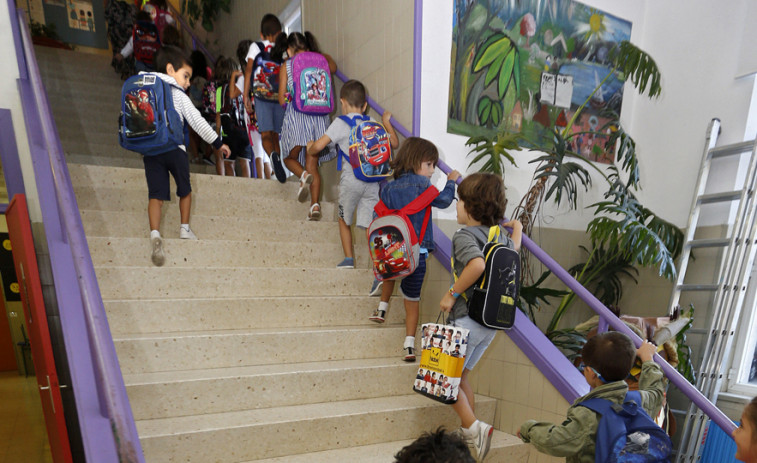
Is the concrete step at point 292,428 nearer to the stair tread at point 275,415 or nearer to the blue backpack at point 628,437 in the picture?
the stair tread at point 275,415

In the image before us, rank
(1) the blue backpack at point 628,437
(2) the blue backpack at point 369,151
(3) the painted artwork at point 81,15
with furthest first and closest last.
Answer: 1. (3) the painted artwork at point 81,15
2. (2) the blue backpack at point 369,151
3. (1) the blue backpack at point 628,437

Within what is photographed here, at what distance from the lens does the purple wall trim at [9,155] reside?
279 cm

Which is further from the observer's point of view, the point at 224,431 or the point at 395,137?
the point at 395,137

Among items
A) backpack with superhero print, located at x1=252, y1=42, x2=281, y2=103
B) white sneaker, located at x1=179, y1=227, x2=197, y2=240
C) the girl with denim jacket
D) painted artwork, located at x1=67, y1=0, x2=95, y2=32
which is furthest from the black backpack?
painted artwork, located at x1=67, y1=0, x2=95, y2=32

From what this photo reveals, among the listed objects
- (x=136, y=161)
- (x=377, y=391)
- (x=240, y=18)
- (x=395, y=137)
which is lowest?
(x=377, y=391)

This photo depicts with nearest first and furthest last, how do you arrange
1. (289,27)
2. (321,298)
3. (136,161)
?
1. (321,298)
2. (136,161)
3. (289,27)

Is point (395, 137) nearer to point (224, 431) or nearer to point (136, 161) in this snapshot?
point (224, 431)

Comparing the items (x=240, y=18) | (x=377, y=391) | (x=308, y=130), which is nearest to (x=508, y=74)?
(x=308, y=130)

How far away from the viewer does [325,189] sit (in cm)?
447

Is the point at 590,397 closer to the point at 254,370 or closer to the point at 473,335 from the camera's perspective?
the point at 473,335

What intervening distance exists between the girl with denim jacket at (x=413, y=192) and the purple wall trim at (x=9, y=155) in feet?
7.51

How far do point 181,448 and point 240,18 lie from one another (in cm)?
655

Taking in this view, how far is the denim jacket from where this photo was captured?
2.54 m

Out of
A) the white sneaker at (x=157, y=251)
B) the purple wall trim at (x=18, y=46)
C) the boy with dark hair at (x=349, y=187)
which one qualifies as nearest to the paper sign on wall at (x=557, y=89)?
the boy with dark hair at (x=349, y=187)
